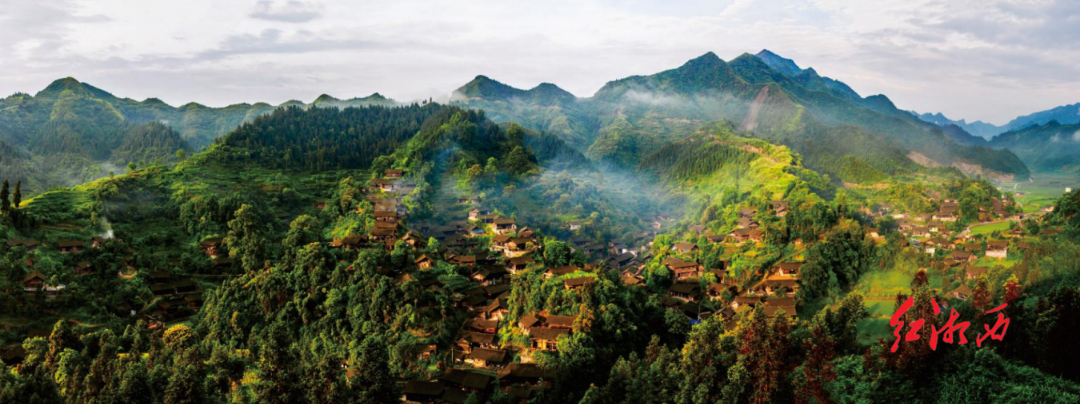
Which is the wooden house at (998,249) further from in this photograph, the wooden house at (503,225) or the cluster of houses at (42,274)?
the cluster of houses at (42,274)

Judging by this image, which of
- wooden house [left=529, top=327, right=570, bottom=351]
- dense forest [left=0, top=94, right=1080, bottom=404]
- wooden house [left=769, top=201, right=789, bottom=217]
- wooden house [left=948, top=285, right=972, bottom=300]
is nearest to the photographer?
dense forest [left=0, top=94, right=1080, bottom=404]

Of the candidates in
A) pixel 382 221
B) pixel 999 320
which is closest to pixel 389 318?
pixel 382 221

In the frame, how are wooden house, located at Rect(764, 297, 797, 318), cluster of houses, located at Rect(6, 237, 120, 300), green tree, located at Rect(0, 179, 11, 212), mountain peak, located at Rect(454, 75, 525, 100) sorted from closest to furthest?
cluster of houses, located at Rect(6, 237, 120, 300), wooden house, located at Rect(764, 297, 797, 318), green tree, located at Rect(0, 179, 11, 212), mountain peak, located at Rect(454, 75, 525, 100)

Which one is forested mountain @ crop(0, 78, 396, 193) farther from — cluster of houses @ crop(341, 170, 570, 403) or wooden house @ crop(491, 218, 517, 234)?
wooden house @ crop(491, 218, 517, 234)

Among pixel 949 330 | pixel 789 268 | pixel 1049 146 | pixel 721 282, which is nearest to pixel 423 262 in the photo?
pixel 721 282

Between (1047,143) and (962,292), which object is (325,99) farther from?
(1047,143)

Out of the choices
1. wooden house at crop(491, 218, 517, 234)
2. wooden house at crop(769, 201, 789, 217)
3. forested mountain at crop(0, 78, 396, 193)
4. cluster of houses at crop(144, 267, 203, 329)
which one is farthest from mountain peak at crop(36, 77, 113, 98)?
wooden house at crop(769, 201, 789, 217)
